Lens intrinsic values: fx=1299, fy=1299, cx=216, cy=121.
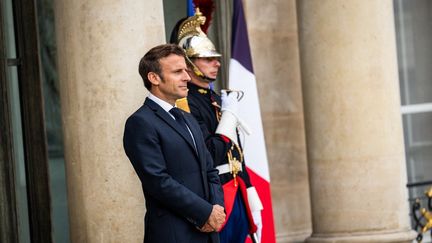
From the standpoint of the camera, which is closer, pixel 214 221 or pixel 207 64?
pixel 214 221

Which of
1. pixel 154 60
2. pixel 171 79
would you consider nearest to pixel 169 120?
pixel 171 79

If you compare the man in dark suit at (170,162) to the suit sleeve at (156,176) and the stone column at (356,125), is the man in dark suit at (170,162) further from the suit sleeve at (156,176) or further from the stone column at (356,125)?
the stone column at (356,125)

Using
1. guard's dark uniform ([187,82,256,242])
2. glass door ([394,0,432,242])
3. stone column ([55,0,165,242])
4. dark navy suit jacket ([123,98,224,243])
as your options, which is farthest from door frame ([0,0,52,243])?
glass door ([394,0,432,242])

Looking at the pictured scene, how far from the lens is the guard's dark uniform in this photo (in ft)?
26.9

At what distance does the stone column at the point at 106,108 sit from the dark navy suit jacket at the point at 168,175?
1647 mm

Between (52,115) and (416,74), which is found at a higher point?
(416,74)

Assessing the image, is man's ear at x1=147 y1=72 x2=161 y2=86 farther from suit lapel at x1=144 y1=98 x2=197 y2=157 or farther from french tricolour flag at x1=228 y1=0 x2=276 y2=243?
french tricolour flag at x1=228 y1=0 x2=276 y2=243

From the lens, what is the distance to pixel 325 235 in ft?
33.2

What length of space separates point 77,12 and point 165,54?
1.80m

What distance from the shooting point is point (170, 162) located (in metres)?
6.68

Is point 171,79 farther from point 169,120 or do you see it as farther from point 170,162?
point 170,162

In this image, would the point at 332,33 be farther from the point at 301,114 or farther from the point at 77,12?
the point at 77,12

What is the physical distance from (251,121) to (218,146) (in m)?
1.30

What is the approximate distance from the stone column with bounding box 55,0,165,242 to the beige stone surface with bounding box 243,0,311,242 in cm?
234
